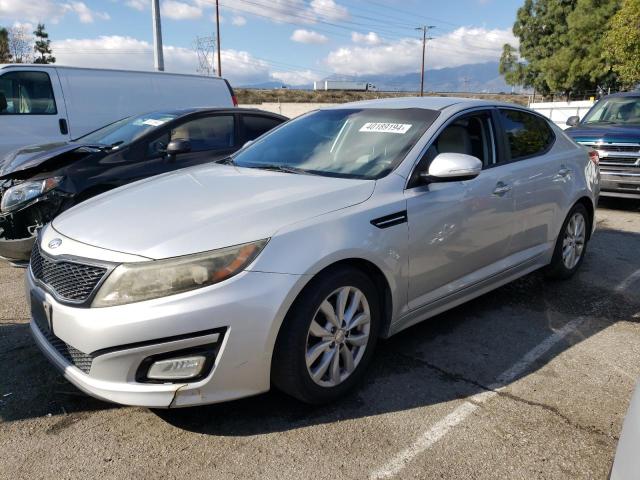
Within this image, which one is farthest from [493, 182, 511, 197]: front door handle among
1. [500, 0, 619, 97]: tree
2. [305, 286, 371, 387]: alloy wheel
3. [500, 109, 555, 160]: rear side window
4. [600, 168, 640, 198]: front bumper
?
[500, 0, 619, 97]: tree

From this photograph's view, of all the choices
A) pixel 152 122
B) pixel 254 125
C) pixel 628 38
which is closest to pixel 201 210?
pixel 152 122

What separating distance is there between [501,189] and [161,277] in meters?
2.45

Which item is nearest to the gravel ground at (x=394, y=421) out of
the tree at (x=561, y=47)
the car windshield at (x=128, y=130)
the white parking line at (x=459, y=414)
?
the white parking line at (x=459, y=414)

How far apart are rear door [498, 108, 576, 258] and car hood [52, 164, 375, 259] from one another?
1.51 m

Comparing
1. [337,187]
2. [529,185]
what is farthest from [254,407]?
[529,185]

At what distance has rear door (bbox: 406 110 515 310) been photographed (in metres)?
3.16

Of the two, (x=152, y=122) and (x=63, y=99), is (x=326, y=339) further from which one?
(x=63, y=99)

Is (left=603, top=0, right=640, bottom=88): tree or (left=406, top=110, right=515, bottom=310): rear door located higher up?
(left=603, top=0, right=640, bottom=88): tree

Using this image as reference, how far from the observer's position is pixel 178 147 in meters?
5.23

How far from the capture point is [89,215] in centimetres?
295

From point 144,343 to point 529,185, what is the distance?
3004 millimetres

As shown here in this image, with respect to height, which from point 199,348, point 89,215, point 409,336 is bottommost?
point 409,336

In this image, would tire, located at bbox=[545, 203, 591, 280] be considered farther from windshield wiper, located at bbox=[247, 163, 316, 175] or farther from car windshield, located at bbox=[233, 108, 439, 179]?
windshield wiper, located at bbox=[247, 163, 316, 175]

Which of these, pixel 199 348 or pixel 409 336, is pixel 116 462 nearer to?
pixel 199 348
